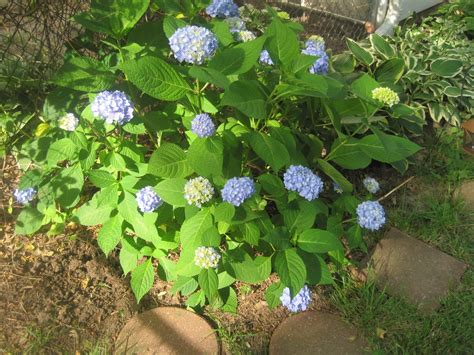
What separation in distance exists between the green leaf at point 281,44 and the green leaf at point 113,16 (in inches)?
19.6

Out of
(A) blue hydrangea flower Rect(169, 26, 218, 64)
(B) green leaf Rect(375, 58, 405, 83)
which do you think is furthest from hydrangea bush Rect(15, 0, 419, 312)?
(B) green leaf Rect(375, 58, 405, 83)

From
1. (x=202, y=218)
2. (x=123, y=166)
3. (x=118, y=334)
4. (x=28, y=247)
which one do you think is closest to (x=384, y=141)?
(x=202, y=218)

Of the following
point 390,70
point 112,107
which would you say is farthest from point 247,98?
point 390,70

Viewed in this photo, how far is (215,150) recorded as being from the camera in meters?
1.57

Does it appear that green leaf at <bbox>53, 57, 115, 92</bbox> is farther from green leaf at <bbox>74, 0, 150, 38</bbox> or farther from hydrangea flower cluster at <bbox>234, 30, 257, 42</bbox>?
hydrangea flower cluster at <bbox>234, 30, 257, 42</bbox>

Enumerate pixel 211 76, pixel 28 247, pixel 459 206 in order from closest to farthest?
pixel 211 76
pixel 28 247
pixel 459 206

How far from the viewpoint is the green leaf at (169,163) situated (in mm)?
1643

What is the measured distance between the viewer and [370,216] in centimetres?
187

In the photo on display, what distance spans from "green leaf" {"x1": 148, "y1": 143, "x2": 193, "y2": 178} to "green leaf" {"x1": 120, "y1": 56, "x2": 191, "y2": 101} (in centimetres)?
22

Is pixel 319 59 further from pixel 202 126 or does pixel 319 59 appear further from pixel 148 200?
pixel 148 200

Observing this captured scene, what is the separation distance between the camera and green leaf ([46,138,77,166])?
5.57ft

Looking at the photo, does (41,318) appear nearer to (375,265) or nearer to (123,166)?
(123,166)

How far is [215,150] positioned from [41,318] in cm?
122

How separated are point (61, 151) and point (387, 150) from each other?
52.0 inches
